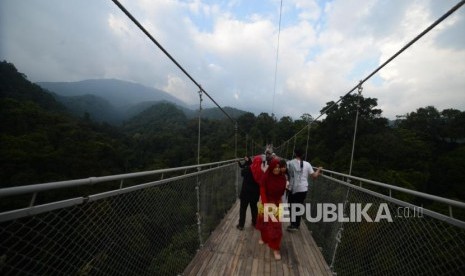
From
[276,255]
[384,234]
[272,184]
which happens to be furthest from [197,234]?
[384,234]

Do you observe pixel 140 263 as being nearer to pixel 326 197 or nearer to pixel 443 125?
pixel 326 197

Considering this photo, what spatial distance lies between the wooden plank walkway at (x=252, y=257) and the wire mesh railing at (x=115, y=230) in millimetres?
180

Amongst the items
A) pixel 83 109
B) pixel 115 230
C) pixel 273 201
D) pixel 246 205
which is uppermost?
pixel 83 109

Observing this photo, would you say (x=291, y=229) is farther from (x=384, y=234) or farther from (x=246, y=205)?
(x=384, y=234)

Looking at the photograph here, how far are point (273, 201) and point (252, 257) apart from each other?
69cm

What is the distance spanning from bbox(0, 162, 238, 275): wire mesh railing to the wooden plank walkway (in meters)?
0.18

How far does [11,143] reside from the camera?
25078 millimetres

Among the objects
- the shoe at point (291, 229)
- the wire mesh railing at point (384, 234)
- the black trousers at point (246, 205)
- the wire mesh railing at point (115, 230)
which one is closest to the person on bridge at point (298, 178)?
the wire mesh railing at point (384, 234)

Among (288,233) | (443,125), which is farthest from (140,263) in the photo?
(443,125)

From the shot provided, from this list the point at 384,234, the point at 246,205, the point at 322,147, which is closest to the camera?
the point at 384,234

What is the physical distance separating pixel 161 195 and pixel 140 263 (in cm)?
55

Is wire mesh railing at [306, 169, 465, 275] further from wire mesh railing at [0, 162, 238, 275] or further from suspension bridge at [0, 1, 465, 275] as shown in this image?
wire mesh railing at [0, 162, 238, 275]

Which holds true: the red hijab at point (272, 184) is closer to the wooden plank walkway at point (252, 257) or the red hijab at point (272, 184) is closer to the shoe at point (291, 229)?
the wooden plank walkway at point (252, 257)

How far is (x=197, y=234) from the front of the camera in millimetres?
3410
